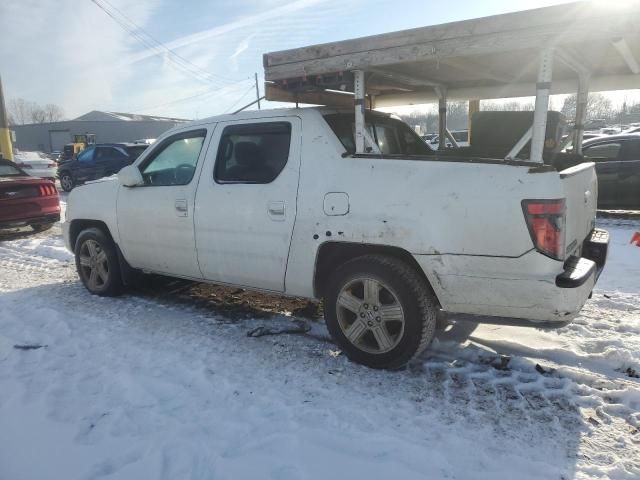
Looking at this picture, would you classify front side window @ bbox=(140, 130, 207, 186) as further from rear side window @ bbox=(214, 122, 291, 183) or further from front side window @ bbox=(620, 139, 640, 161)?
front side window @ bbox=(620, 139, 640, 161)

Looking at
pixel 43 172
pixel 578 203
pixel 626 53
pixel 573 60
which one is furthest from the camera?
pixel 43 172

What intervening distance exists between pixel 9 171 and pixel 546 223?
33.0 feet

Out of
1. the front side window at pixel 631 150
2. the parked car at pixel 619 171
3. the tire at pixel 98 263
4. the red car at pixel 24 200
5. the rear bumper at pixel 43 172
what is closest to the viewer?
the tire at pixel 98 263

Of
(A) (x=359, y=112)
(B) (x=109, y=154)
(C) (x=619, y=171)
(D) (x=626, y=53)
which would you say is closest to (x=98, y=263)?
(A) (x=359, y=112)

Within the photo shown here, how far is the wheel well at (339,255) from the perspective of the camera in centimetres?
326

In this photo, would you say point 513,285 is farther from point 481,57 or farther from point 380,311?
point 481,57

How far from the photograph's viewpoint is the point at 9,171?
9.41 metres

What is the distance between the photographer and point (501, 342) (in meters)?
3.83

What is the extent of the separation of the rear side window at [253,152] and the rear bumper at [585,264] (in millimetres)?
2086

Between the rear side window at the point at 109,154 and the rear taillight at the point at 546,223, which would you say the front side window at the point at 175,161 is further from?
the rear side window at the point at 109,154

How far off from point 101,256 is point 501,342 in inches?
161

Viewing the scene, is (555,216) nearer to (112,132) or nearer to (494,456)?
(494,456)

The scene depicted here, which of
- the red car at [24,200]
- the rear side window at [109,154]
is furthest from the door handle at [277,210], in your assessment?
the rear side window at [109,154]

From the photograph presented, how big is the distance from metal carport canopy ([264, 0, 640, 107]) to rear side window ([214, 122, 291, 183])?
402 millimetres
